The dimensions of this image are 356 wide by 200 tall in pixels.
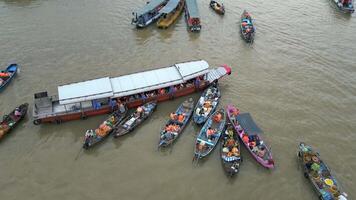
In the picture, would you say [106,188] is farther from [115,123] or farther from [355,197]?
[355,197]

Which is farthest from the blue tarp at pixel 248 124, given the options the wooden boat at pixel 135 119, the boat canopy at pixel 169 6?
the boat canopy at pixel 169 6

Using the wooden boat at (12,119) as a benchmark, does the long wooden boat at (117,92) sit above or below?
above

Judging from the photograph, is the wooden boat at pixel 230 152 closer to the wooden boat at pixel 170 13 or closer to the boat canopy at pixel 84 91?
the boat canopy at pixel 84 91

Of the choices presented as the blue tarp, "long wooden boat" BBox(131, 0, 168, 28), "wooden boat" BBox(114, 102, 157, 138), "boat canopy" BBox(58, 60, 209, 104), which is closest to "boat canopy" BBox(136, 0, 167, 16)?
"long wooden boat" BBox(131, 0, 168, 28)

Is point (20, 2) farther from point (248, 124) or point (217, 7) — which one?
point (248, 124)

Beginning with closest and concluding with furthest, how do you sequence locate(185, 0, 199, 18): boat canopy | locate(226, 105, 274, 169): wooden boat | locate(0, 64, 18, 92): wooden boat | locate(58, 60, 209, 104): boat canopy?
locate(226, 105, 274, 169): wooden boat < locate(58, 60, 209, 104): boat canopy < locate(0, 64, 18, 92): wooden boat < locate(185, 0, 199, 18): boat canopy

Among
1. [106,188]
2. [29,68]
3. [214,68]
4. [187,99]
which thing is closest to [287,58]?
[214,68]

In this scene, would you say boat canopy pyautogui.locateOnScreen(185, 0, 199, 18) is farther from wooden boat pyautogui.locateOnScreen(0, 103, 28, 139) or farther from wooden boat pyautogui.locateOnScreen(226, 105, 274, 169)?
wooden boat pyautogui.locateOnScreen(0, 103, 28, 139)
